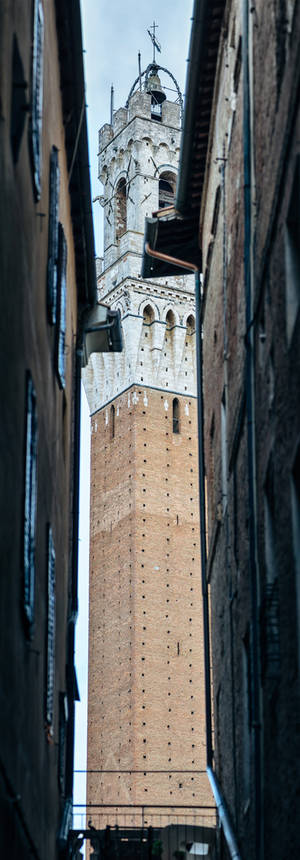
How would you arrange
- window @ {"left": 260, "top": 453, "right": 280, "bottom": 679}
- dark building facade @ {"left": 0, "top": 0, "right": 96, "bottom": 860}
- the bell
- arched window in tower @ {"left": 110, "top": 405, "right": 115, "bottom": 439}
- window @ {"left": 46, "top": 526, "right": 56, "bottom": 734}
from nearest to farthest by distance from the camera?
dark building facade @ {"left": 0, "top": 0, "right": 96, "bottom": 860} → window @ {"left": 260, "top": 453, "right": 280, "bottom": 679} → window @ {"left": 46, "top": 526, "right": 56, "bottom": 734} → arched window in tower @ {"left": 110, "top": 405, "right": 115, "bottom": 439} → the bell

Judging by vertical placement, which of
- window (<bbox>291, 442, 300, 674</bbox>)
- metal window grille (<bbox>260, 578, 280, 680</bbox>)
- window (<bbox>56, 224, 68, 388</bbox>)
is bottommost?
metal window grille (<bbox>260, 578, 280, 680</bbox>)

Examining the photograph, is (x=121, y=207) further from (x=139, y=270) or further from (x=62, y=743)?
(x=62, y=743)

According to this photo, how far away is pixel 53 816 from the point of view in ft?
36.4

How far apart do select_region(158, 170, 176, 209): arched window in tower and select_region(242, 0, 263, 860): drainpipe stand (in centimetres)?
3871

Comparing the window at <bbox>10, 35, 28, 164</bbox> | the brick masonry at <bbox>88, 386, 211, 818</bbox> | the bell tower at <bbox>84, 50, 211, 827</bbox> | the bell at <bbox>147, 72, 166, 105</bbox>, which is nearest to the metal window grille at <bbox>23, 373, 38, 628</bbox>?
the window at <bbox>10, 35, 28, 164</bbox>

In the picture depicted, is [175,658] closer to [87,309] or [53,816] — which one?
[87,309]

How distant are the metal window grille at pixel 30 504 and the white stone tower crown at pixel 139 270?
3595cm

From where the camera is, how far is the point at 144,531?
139 ft

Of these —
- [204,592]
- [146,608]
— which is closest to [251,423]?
[204,592]

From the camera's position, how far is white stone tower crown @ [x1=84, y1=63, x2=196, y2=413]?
148 ft

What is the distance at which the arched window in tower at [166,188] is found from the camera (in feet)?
162

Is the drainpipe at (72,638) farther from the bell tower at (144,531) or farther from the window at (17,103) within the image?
the bell tower at (144,531)

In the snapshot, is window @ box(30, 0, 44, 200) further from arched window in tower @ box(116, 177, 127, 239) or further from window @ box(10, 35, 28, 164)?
arched window in tower @ box(116, 177, 127, 239)

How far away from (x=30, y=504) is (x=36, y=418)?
0.96 m
